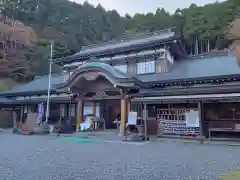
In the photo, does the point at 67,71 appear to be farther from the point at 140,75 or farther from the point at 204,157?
the point at 204,157

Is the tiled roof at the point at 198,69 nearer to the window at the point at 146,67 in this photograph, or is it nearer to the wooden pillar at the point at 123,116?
the window at the point at 146,67

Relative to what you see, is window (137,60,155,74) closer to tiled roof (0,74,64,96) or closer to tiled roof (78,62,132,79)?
tiled roof (78,62,132,79)

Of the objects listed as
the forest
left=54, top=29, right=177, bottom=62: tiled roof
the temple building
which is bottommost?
the temple building

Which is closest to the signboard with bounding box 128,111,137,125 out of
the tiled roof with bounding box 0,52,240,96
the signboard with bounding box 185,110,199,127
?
the tiled roof with bounding box 0,52,240,96

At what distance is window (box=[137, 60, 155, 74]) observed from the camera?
16722mm

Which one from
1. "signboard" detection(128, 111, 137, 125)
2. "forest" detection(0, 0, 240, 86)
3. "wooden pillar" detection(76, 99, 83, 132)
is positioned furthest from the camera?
"forest" detection(0, 0, 240, 86)

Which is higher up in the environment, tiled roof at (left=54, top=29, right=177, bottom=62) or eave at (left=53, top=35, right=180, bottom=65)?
tiled roof at (left=54, top=29, right=177, bottom=62)

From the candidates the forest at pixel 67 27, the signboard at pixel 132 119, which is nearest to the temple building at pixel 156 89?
the signboard at pixel 132 119

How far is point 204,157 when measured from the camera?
7395mm

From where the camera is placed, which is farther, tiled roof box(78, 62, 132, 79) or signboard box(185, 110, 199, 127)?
tiled roof box(78, 62, 132, 79)

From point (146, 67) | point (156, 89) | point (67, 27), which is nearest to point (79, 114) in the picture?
point (156, 89)

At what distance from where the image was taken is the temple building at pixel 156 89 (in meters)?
12.3

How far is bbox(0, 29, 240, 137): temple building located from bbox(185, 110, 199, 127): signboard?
0.03 m

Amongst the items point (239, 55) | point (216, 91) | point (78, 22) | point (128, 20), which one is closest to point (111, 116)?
point (216, 91)
